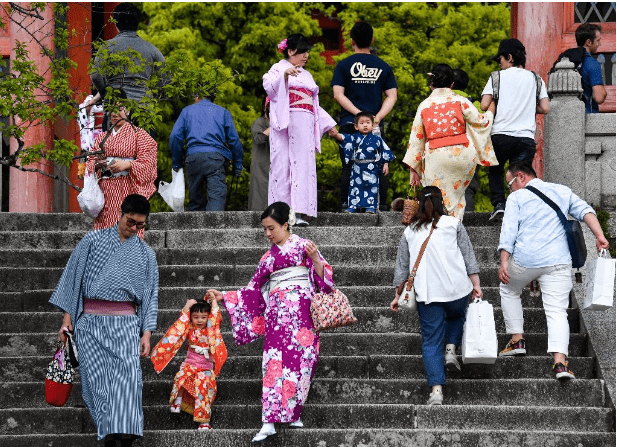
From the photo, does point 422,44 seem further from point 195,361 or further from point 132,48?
point 195,361

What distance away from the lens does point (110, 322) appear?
27.2 feet

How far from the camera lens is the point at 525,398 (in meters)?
8.74

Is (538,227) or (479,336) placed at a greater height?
(538,227)

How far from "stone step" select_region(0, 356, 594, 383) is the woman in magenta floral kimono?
619mm

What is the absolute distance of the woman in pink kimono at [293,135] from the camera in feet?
38.2

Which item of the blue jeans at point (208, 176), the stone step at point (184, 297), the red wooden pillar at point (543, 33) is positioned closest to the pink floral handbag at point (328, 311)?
the stone step at point (184, 297)

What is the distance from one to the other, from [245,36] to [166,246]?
33.4 ft

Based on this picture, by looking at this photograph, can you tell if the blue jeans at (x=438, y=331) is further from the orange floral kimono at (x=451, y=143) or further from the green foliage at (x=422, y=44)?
the green foliage at (x=422, y=44)

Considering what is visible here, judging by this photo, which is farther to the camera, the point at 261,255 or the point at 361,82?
the point at 361,82

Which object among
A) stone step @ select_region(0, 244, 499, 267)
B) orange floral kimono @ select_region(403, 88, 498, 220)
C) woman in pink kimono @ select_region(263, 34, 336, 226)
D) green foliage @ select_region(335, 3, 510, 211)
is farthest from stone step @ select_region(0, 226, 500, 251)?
green foliage @ select_region(335, 3, 510, 211)

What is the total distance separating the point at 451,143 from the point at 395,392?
110 inches

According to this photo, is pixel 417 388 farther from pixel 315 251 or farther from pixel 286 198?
pixel 286 198

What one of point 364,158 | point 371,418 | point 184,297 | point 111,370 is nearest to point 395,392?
point 371,418

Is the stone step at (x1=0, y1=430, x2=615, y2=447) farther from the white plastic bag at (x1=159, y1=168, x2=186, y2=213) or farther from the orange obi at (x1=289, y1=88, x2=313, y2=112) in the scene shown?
the white plastic bag at (x1=159, y1=168, x2=186, y2=213)
